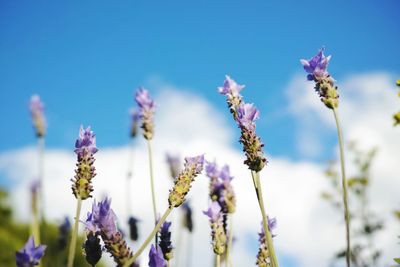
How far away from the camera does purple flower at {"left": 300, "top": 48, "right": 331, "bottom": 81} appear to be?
240cm

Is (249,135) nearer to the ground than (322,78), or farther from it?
nearer to the ground

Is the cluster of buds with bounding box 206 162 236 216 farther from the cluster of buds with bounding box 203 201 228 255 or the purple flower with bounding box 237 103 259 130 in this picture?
the purple flower with bounding box 237 103 259 130

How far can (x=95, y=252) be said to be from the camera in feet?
6.35

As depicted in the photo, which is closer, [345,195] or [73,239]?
[73,239]

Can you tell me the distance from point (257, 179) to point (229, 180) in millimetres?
886

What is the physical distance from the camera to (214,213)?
2646 mm

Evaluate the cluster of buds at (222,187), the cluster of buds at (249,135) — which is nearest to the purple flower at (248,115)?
the cluster of buds at (249,135)

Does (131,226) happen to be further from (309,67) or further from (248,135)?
(309,67)

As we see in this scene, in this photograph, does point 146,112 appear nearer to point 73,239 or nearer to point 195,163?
point 195,163

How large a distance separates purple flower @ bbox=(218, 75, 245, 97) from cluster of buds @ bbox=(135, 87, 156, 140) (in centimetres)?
81

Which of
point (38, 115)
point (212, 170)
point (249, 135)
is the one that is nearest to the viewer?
point (249, 135)

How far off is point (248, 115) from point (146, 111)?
1.21m

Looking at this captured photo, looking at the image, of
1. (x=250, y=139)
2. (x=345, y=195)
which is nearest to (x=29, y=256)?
(x=250, y=139)

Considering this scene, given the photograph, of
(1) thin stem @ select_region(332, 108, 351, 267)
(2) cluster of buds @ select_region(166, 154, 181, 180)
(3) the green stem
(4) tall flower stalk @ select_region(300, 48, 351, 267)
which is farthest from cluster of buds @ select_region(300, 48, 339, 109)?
(2) cluster of buds @ select_region(166, 154, 181, 180)
